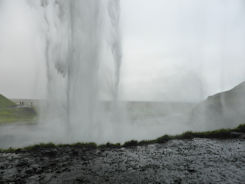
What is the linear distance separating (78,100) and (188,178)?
66.8 feet

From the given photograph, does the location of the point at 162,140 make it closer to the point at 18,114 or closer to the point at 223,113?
the point at 223,113

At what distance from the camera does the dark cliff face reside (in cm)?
3960

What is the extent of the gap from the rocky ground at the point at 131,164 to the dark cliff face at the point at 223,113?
95.9 feet

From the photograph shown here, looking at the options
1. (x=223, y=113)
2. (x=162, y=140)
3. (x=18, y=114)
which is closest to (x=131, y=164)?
(x=162, y=140)

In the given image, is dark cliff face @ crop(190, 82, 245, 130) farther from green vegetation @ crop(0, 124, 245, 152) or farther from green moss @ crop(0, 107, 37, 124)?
green moss @ crop(0, 107, 37, 124)

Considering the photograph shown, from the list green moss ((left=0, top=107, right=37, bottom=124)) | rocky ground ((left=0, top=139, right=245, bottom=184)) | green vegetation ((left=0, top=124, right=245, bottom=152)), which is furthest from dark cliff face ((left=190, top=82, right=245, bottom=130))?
green moss ((left=0, top=107, right=37, bottom=124))

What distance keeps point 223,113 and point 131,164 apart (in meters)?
49.1

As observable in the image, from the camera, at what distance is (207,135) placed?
18.0 m

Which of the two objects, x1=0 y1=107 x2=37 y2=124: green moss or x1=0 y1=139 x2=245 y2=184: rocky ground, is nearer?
x1=0 y1=139 x2=245 y2=184: rocky ground

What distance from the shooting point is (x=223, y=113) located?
149ft

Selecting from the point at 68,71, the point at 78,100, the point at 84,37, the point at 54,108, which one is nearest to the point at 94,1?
the point at 84,37

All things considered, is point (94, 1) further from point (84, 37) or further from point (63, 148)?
point (63, 148)

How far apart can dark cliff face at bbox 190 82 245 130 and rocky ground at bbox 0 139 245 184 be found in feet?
95.9

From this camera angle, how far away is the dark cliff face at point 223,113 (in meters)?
39.6
